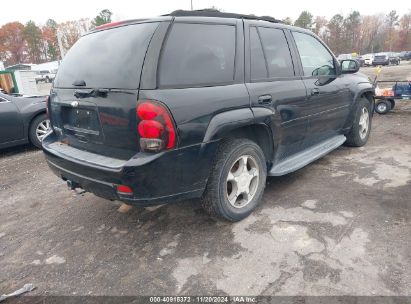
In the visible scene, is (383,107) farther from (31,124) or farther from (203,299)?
(31,124)

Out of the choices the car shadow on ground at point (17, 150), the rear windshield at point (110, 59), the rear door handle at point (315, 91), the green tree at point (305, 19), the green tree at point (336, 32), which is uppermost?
the green tree at point (305, 19)

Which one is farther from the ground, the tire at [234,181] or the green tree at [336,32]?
the green tree at [336,32]

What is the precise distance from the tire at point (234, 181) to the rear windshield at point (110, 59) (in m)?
1.00

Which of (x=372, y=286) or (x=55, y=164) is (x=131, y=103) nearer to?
(x=55, y=164)

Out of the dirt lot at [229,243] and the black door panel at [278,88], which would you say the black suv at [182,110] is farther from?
the dirt lot at [229,243]

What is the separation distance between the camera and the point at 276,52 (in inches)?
138

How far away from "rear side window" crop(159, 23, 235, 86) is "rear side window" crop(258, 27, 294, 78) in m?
0.51

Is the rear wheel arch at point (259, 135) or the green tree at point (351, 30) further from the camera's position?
the green tree at point (351, 30)

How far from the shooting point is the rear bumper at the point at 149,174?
240 cm

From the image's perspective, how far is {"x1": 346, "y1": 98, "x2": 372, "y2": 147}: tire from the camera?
504 centimetres

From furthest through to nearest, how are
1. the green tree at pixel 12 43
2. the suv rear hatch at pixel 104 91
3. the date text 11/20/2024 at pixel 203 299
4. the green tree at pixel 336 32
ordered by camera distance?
the green tree at pixel 12 43
the green tree at pixel 336 32
the suv rear hatch at pixel 104 91
the date text 11/20/2024 at pixel 203 299

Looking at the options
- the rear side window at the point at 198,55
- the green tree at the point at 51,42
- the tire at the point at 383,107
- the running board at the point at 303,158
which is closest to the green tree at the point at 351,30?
the green tree at the point at 51,42

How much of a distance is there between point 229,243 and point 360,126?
11.6 feet

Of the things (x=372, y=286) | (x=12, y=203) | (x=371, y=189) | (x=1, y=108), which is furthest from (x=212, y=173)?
(x=1, y=108)
